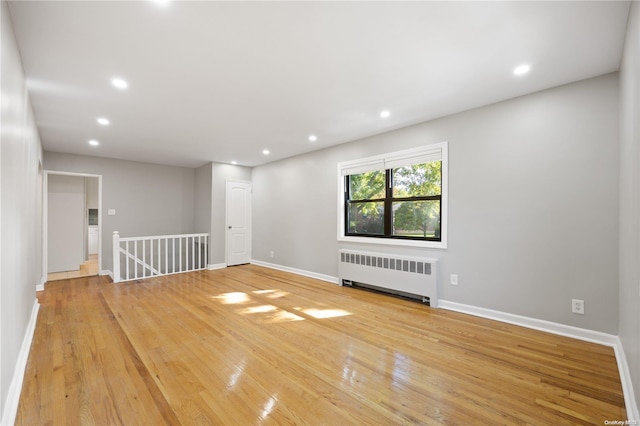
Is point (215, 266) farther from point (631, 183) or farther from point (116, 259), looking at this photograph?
point (631, 183)

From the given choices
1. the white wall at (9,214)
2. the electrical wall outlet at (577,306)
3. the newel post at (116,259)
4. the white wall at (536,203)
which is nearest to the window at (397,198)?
the white wall at (536,203)

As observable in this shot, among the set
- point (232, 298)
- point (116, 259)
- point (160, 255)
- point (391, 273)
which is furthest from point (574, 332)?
point (160, 255)

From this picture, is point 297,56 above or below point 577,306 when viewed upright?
above

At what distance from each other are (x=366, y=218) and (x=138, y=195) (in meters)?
5.31

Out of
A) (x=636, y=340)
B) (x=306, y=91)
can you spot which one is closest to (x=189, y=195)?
(x=306, y=91)

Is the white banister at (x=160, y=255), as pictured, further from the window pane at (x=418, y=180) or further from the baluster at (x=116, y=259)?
the window pane at (x=418, y=180)

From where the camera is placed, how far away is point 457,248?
136 inches

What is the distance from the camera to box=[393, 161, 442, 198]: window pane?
12.3 ft

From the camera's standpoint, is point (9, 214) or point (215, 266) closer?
point (9, 214)

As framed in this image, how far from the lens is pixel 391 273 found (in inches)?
157

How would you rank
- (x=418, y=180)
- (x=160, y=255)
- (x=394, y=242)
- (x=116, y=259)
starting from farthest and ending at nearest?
1. (x=160, y=255)
2. (x=116, y=259)
3. (x=394, y=242)
4. (x=418, y=180)

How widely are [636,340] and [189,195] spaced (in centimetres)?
776

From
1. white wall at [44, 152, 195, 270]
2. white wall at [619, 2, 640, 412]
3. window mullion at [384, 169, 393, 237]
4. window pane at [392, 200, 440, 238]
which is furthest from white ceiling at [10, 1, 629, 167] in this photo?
white wall at [44, 152, 195, 270]

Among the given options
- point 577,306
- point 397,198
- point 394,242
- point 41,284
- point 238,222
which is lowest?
point 41,284
